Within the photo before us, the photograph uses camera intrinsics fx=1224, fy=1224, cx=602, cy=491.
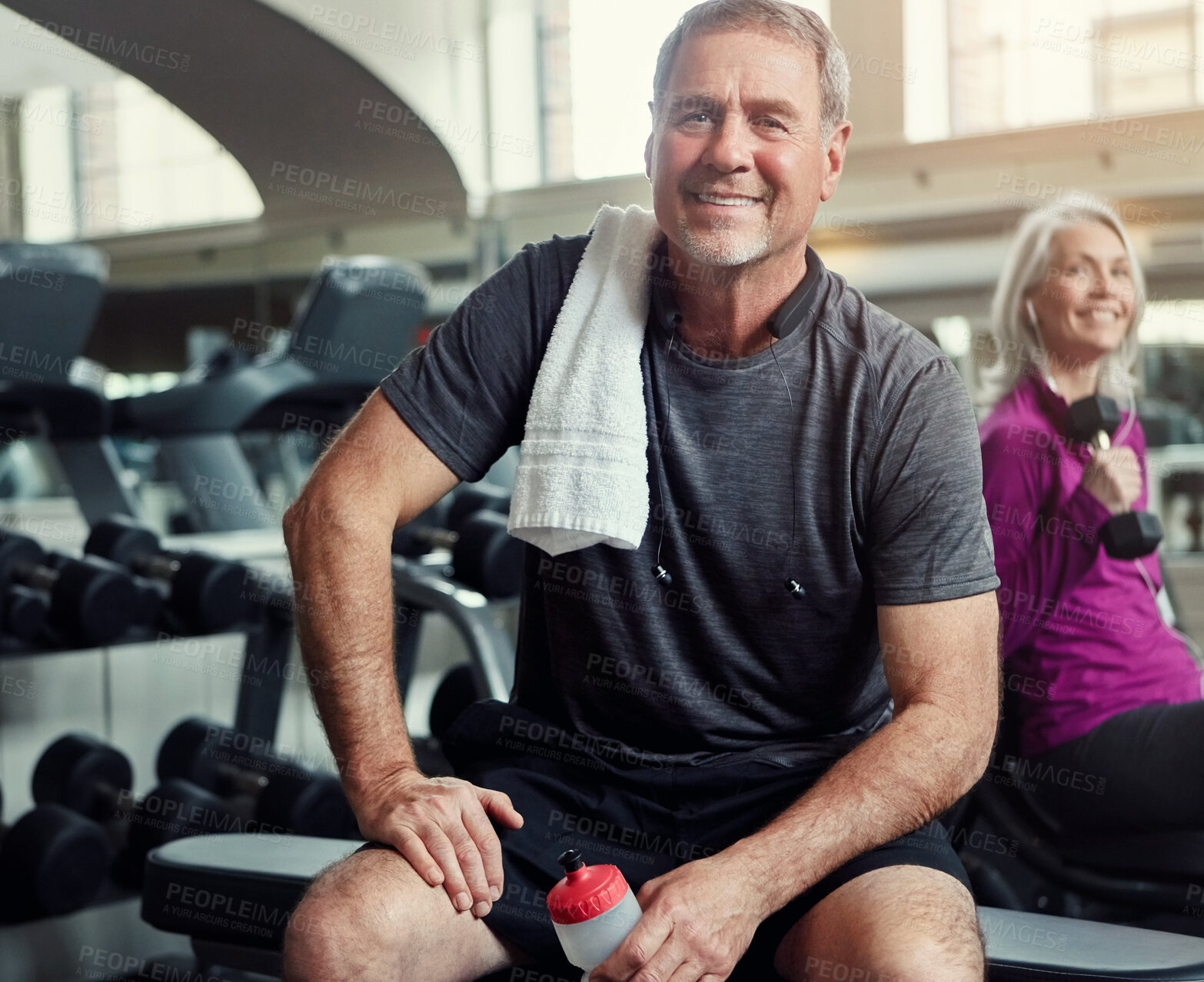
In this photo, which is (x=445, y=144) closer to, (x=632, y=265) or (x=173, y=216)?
(x=173, y=216)

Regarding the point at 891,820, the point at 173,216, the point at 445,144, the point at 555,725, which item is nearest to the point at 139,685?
the point at 555,725

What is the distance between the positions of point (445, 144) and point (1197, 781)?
5.28 m

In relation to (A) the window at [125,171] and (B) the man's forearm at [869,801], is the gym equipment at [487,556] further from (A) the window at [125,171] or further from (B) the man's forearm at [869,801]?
(A) the window at [125,171]

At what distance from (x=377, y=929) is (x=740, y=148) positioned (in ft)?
2.67

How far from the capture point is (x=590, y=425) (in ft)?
4.12

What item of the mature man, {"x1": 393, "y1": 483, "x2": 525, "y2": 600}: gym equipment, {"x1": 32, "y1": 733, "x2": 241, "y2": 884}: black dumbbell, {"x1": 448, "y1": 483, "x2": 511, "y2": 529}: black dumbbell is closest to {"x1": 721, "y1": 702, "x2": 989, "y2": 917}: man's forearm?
the mature man

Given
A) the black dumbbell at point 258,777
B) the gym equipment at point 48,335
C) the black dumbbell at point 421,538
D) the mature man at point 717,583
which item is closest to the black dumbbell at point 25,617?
the black dumbbell at point 258,777

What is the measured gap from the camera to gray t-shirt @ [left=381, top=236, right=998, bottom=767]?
121 centimetres

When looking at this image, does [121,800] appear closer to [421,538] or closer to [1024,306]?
[421,538]

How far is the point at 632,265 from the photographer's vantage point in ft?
4.43

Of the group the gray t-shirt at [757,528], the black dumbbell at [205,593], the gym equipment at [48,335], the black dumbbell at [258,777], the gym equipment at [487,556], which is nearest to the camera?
the gray t-shirt at [757,528]

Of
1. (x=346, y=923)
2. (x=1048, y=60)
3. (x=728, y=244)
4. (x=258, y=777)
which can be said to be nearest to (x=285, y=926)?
(x=346, y=923)

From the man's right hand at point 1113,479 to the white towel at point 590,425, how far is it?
2.29 ft

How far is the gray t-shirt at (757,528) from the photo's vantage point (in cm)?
121
